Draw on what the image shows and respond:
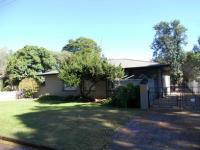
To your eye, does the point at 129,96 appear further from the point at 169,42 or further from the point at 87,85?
the point at 169,42

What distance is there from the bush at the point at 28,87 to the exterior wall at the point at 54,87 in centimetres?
79

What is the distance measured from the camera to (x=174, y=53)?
4512 cm

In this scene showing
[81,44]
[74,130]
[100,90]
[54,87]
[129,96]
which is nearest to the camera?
[74,130]

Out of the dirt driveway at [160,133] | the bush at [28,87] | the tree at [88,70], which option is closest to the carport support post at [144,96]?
the dirt driveway at [160,133]

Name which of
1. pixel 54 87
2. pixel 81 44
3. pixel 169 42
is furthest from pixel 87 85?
pixel 81 44

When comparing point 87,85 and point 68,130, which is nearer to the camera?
point 68,130

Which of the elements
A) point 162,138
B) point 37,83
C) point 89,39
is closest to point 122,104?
→ point 162,138

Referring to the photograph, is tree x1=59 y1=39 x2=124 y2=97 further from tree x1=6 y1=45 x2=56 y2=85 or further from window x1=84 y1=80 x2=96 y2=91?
tree x1=6 y1=45 x2=56 y2=85

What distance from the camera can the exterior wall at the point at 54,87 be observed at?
2373 cm

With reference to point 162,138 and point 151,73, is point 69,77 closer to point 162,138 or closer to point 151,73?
point 151,73

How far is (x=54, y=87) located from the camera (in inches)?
973

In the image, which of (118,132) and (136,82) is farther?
(136,82)

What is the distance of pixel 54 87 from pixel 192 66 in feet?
83.4

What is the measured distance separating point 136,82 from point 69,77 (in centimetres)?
460
